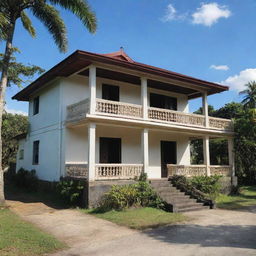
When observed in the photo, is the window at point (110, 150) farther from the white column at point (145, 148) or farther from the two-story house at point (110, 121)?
the white column at point (145, 148)

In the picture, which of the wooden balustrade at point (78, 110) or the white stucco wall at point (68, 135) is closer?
the wooden balustrade at point (78, 110)

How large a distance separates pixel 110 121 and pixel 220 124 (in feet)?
27.5

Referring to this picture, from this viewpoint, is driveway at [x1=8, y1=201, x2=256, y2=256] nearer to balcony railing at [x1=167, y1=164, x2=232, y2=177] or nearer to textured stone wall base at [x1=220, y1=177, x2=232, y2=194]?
balcony railing at [x1=167, y1=164, x2=232, y2=177]

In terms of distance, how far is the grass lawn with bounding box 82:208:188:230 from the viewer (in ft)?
30.2

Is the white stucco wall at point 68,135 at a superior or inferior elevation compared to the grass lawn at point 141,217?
superior

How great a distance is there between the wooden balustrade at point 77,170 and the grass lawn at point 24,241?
4.57 m

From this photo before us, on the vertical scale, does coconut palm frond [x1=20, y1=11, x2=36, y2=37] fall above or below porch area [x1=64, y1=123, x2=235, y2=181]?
above

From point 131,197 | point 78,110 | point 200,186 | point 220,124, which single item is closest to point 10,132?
point 78,110

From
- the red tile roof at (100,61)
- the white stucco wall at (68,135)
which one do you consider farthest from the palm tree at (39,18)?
the white stucco wall at (68,135)

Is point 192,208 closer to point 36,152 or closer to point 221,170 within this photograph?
point 221,170

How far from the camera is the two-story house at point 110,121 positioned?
13.0m

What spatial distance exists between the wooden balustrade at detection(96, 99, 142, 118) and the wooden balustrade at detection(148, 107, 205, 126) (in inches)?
37.8

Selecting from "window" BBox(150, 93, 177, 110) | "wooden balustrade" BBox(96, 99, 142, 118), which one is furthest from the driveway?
"window" BBox(150, 93, 177, 110)

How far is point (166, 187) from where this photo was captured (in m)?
14.0
